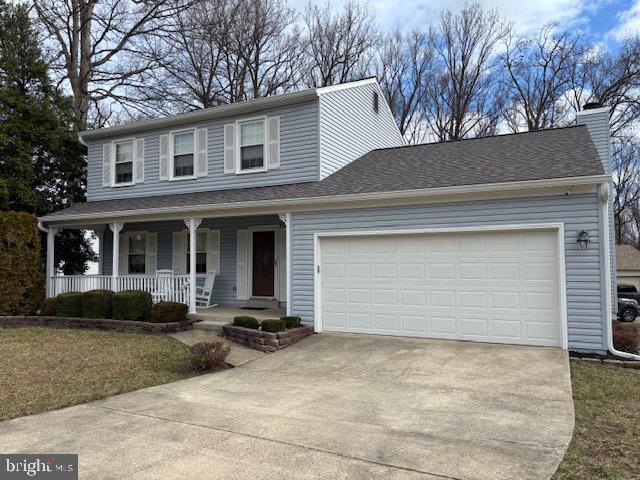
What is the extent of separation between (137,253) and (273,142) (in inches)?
229

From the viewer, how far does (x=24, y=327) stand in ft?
38.0

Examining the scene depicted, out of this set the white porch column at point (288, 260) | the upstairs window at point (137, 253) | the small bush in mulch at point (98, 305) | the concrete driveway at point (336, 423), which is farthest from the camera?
the upstairs window at point (137, 253)

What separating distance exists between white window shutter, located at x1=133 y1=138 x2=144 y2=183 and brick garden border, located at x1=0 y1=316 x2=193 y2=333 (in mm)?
4592

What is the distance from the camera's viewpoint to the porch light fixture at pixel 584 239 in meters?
7.57

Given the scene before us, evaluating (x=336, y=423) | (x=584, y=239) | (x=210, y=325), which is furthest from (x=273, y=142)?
(x=336, y=423)

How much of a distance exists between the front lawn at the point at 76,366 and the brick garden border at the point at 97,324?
30 centimetres

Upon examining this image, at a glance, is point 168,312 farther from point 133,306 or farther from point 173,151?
point 173,151

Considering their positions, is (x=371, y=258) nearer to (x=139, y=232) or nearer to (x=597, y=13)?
(x=139, y=232)

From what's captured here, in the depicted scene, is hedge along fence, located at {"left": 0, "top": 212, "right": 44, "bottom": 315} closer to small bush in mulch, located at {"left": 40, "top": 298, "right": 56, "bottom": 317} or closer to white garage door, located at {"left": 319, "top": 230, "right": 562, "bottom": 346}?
small bush in mulch, located at {"left": 40, "top": 298, "right": 56, "bottom": 317}

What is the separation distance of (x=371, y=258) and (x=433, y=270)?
1278mm

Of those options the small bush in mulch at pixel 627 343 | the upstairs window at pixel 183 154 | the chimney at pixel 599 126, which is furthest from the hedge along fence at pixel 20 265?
the chimney at pixel 599 126

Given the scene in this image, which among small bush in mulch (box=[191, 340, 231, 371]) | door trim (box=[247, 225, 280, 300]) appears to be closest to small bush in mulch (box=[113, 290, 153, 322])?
door trim (box=[247, 225, 280, 300])

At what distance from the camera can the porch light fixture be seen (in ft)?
24.8

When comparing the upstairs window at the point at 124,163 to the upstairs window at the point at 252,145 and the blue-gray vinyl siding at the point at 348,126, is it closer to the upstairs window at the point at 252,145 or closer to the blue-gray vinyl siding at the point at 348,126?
the upstairs window at the point at 252,145
